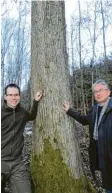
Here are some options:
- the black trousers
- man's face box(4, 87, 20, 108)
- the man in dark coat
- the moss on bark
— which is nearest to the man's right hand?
the man in dark coat

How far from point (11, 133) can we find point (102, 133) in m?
1.30

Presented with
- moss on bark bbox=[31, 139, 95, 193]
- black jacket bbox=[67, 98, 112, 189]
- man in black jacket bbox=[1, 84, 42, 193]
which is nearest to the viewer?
black jacket bbox=[67, 98, 112, 189]

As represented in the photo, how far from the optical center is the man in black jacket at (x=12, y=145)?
4418mm

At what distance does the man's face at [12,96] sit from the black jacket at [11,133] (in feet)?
0.30

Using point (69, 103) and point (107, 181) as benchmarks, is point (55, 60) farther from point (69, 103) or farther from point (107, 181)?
point (107, 181)

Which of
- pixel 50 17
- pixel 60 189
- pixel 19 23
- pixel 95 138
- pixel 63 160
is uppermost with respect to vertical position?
pixel 19 23

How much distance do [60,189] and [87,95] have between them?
23521mm

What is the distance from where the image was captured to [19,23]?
37625mm

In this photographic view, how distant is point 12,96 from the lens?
4.45 m

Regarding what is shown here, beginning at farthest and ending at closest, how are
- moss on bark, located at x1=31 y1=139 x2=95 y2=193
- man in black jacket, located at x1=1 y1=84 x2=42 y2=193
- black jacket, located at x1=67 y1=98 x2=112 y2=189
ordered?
1. moss on bark, located at x1=31 y1=139 x2=95 y2=193
2. man in black jacket, located at x1=1 y1=84 x2=42 y2=193
3. black jacket, located at x1=67 y1=98 x2=112 y2=189

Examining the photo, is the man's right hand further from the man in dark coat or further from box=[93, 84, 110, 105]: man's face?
box=[93, 84, 110, 105]: man's face

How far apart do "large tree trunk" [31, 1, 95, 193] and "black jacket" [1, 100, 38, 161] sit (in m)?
0.52

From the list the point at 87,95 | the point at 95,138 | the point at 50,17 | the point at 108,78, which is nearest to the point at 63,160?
the point at 95,138

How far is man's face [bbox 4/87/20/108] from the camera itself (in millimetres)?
4449
